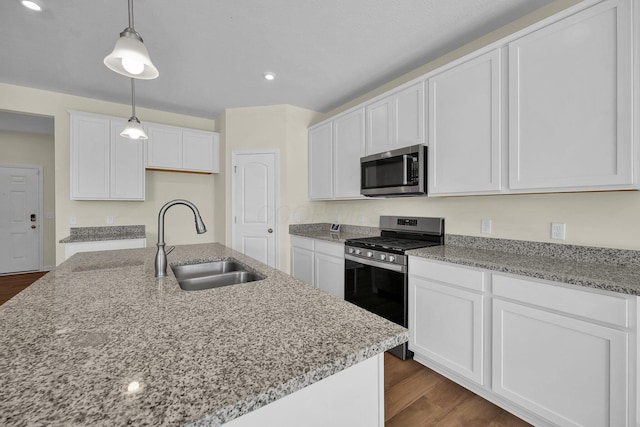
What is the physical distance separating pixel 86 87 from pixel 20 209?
362 cm

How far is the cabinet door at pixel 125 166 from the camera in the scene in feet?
11.3

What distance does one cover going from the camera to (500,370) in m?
1.71

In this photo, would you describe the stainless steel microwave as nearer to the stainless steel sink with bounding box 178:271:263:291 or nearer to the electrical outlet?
the electrical outlet

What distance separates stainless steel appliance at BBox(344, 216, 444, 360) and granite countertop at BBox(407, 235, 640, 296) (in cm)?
21

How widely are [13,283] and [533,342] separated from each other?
690 centimetres

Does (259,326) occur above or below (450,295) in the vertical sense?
above

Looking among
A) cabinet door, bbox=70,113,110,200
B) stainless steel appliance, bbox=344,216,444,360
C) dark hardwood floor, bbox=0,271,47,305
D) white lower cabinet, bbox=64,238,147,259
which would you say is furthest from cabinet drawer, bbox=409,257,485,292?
dark hardwood floor, bbox=0,271,47,305

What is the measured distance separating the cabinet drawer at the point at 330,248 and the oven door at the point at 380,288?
0.43 feet

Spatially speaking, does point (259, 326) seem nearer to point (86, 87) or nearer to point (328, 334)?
point (328, 334)

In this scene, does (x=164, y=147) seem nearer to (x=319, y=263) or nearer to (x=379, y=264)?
(x=319, y=263)

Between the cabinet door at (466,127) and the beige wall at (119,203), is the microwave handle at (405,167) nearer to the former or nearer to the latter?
the cabinet door at (466,127)

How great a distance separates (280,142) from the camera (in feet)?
12.6

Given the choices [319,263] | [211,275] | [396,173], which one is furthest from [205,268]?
[396,173]

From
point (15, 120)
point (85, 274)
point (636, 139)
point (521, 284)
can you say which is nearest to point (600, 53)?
point (636, 139)
